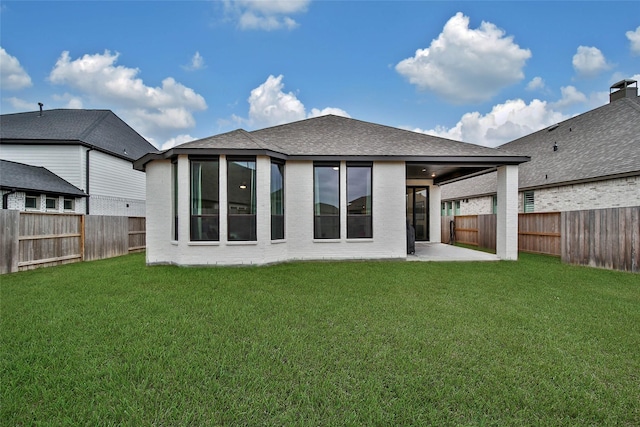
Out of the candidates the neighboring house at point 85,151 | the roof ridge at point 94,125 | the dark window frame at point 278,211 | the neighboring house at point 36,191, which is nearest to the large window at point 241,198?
the dark window frame at point 278,211

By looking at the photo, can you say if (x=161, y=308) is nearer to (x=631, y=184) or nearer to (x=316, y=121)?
(x=316, y=121)

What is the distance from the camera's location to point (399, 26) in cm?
1177

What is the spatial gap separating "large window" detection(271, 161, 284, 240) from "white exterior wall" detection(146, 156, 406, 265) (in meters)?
0.19

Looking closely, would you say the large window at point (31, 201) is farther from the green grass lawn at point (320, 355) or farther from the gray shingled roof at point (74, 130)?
the green grass lawn at point (320, 355)

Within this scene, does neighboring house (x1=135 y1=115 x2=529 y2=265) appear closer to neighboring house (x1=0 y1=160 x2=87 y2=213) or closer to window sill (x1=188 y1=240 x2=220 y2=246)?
window sill (x1=188 y1=240 x2=220 y2=246)

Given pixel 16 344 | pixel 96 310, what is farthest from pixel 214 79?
pixel 16 344

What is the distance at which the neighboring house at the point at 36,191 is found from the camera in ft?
40.8

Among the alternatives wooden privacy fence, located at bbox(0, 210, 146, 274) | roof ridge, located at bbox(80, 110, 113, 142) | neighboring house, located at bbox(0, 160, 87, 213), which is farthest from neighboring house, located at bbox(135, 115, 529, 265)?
roof ridge, located at bbox(80, 110, 113, 142)

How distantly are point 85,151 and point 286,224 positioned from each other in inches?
550

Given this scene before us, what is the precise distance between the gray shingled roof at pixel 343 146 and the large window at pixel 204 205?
0.74 m

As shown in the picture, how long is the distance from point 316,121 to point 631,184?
38.5 ft

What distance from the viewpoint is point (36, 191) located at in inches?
513

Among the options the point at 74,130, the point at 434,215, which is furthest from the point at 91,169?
the point at 434,215

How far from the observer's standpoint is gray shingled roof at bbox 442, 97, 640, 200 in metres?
11.1
